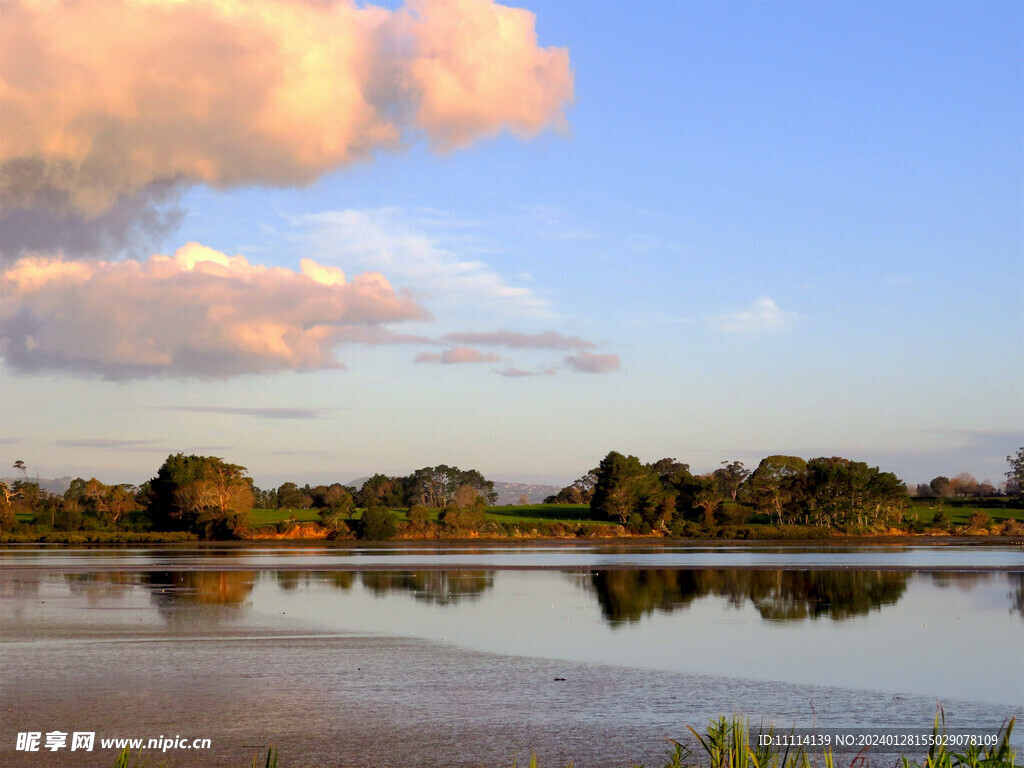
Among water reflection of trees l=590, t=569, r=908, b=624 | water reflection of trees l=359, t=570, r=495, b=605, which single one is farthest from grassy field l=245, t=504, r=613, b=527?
water reflection of trees l=590, t=569, r=908, b=624

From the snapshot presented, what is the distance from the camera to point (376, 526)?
112000mm

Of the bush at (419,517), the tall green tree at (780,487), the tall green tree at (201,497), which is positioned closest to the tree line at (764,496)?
the tall green tree at (780,487)

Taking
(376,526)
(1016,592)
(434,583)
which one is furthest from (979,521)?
(434,583)

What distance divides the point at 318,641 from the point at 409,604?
9767 millimetres

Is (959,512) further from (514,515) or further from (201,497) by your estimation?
(201,497)

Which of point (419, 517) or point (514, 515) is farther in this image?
point (514, 515)

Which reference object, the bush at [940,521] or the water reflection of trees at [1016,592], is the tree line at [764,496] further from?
the water reflection of trees at [1016,592]

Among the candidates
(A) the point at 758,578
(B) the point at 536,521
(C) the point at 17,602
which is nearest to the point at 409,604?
(C) the point at 17,602

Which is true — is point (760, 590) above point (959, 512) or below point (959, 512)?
below

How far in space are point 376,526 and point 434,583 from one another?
2696 inches

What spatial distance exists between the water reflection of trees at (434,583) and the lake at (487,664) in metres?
0.37

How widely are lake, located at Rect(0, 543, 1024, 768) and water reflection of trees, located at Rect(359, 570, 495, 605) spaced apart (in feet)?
1.22

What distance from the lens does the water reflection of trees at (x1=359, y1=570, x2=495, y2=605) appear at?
128ft

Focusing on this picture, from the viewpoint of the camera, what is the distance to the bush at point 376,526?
111875mm
